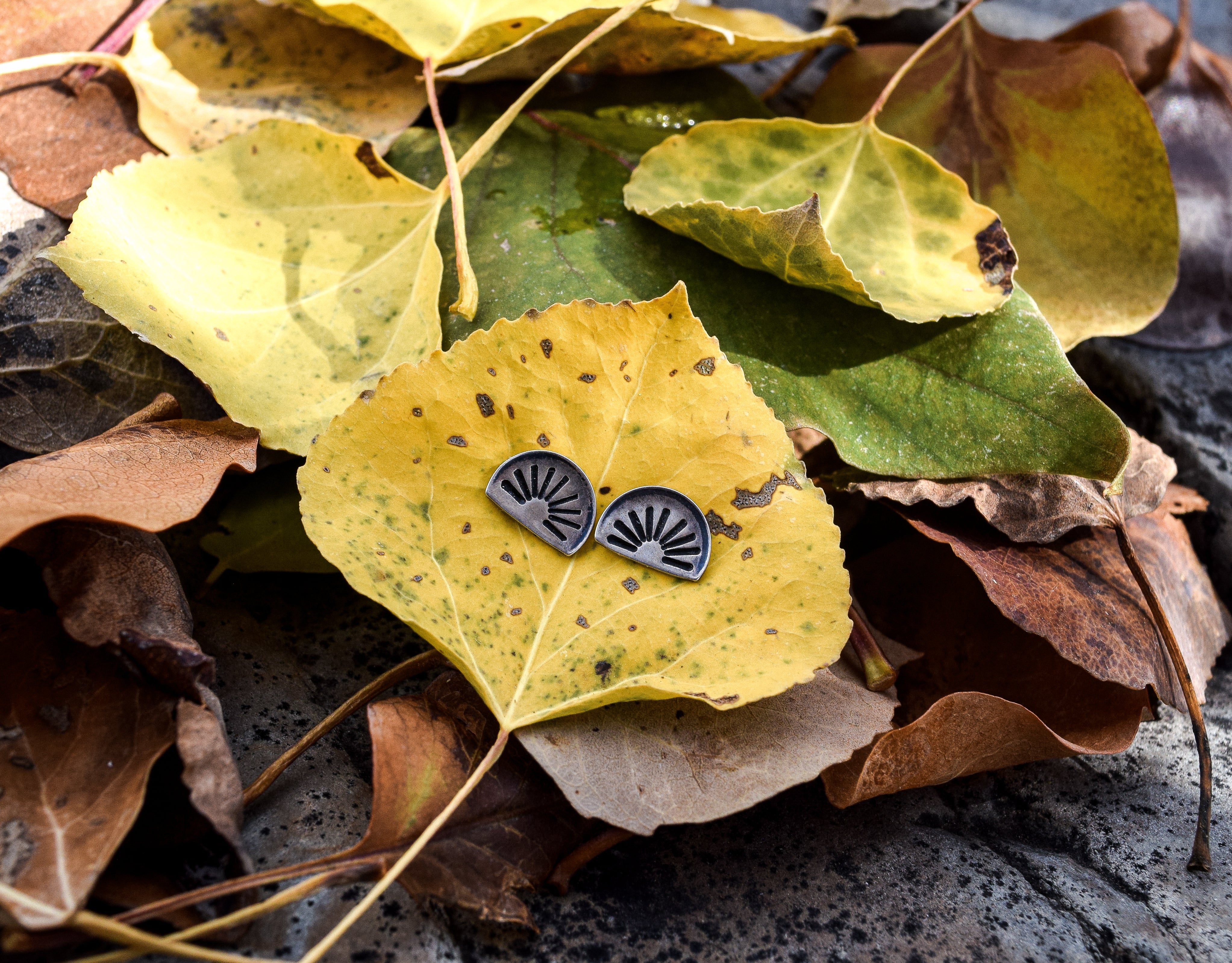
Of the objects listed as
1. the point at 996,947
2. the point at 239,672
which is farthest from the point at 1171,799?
the point at 239,672

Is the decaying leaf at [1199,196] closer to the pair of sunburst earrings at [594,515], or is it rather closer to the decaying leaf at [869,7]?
the decaying leaf at [869,7]

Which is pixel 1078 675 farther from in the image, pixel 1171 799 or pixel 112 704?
pixel 112 704

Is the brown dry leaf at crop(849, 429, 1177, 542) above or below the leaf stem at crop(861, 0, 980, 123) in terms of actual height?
below

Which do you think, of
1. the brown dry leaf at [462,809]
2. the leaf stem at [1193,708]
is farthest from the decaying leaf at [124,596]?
the leaf stem at [1193,708]

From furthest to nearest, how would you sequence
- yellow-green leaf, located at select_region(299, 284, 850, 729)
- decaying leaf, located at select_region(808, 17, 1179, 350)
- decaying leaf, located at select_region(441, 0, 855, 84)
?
decaying leaf, located at select_region(808, 17, 1179, 350), decaying leaf, located at select_region(441, 0, 855, 84), yellow-green leaf, located at select_region(299, 284, 850, 729)

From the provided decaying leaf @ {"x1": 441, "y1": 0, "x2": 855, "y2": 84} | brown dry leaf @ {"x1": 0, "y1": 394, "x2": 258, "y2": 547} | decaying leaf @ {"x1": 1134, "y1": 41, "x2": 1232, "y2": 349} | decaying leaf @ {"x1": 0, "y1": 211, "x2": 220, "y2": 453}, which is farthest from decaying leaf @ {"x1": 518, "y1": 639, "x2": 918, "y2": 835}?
decaying leaf @ {"x1": 1134, "y1": 41, "x2": 1232, "y2": 349}

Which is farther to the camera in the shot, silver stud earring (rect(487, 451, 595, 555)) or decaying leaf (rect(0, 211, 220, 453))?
decaying leaf (rect(0, 211, 220, 453))

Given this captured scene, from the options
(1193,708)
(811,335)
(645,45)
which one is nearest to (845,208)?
(811,335)

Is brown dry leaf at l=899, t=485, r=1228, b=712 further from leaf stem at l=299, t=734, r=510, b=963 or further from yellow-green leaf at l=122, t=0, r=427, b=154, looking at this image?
yellow-green leaf at l=122, t=0, r=427, b=154
